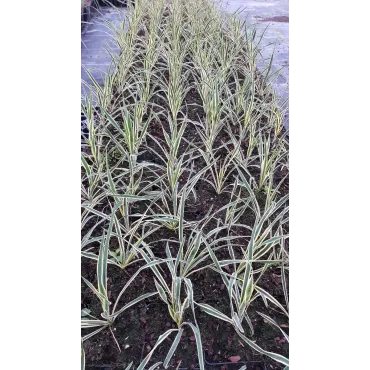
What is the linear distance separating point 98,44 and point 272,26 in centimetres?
38

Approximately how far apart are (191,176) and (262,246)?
205 mm

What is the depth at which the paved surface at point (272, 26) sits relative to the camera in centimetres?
87

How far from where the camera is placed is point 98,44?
90 cm

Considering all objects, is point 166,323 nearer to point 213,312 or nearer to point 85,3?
point 213,312

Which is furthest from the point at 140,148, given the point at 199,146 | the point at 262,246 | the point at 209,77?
the point at 262,246

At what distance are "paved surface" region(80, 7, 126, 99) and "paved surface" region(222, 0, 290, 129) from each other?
0.26 m

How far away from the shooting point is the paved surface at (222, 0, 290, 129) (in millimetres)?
867

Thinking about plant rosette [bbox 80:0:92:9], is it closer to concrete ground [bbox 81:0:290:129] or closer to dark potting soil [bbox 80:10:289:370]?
concrete ground [bbox 81:0:290:129]

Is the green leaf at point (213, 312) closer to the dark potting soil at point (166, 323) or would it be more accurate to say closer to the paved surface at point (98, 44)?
the dark potting soil at point (166, 323)

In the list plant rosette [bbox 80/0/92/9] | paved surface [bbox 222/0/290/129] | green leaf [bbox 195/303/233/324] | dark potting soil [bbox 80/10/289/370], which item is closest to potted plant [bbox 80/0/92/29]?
plant rosette [bbox 80/0/92/9]

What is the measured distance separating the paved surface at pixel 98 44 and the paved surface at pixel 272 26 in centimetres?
26

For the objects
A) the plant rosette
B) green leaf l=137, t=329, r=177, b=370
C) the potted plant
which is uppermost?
the plant rosette
